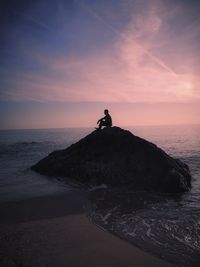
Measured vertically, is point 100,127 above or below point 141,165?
above

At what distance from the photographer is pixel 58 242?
595 cm

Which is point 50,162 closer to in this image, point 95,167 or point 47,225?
point 95,167

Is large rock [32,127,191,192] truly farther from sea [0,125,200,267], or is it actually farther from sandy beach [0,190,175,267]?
sandy beach [0,190,175,267]

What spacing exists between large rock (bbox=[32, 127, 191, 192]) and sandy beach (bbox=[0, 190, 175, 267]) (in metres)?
4.37

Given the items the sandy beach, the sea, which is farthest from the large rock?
the sandy beach

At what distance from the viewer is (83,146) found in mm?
14750

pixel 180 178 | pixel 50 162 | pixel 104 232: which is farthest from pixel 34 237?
pixel 50 162

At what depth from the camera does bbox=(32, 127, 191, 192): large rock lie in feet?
39.7

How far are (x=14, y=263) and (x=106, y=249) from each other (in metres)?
1.99

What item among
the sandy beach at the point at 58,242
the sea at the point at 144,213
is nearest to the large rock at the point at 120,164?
the sea at the point at 144,213

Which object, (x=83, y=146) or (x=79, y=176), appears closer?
(x=79, y=176)

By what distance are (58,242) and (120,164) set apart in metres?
7.35

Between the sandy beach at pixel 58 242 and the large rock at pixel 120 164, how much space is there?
4.37 m

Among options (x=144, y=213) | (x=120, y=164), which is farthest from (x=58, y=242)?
(x=120, y=164)
